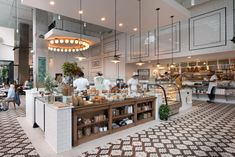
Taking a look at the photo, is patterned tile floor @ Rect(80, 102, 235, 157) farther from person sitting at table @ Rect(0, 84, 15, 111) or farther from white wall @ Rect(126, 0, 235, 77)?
person sitting at table @ Rect(0, 84, 15, 111)

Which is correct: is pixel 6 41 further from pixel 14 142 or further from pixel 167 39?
pixel 167 39

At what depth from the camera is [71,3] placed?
5.61m

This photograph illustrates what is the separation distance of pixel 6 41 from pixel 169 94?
12.7 metres

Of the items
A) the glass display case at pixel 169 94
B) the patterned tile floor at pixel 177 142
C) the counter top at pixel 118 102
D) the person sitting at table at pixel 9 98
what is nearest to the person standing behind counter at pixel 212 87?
the glass display case at pixel 169 94

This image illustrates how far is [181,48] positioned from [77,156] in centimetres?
834

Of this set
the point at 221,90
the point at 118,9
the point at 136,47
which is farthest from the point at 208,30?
the point at 118,9

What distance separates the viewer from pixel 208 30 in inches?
325

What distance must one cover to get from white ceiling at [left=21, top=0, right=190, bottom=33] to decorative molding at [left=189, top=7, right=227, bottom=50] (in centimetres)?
201

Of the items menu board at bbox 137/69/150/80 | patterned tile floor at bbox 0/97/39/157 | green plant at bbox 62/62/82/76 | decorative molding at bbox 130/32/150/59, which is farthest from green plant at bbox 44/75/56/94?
menu board at bbox 137/69/150/80

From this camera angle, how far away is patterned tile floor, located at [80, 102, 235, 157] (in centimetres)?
311

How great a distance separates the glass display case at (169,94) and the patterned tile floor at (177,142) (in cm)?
128

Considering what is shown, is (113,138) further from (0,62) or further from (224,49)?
(0,62)

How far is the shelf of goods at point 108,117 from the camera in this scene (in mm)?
3598

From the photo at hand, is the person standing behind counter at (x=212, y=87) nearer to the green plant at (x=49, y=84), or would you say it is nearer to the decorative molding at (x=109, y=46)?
the decorative molding at (x=109, y=46)
